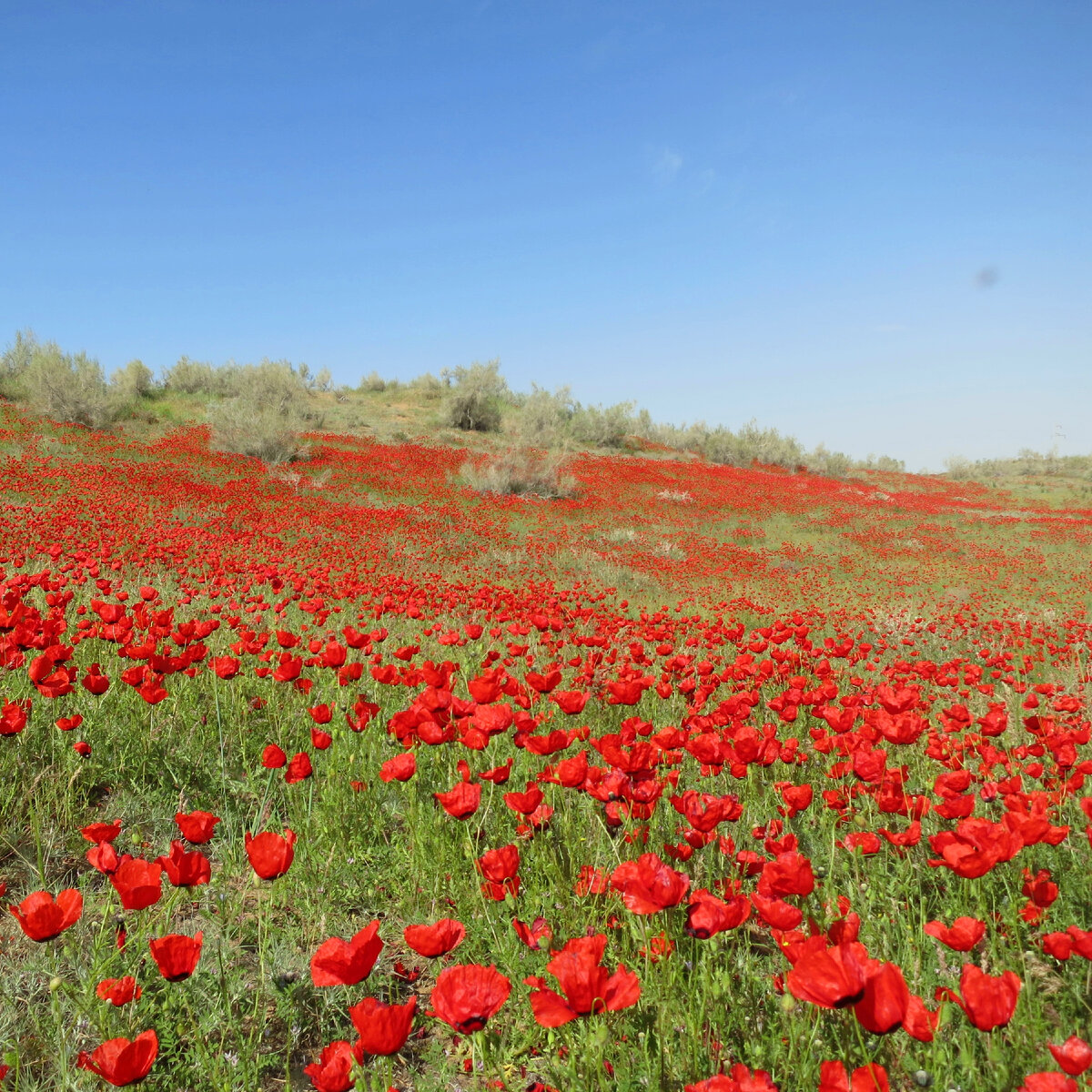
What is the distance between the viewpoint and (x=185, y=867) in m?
1.42

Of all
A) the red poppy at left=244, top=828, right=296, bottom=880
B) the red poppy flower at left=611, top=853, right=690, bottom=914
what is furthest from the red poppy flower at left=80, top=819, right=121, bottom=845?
the red poppy flower at left=611, top=853, right=690, bottom=914

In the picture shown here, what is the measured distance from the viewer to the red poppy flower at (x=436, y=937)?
3.95ft

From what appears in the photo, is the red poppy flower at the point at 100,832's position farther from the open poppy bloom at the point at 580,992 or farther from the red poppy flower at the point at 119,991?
the open poppy bloom at the point at 580,992

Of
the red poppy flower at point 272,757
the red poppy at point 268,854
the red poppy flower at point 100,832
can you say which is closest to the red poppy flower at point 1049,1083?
the red poppy at point 268,854

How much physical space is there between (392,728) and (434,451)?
20164mm

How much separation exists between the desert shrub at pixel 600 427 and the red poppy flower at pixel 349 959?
100 ft

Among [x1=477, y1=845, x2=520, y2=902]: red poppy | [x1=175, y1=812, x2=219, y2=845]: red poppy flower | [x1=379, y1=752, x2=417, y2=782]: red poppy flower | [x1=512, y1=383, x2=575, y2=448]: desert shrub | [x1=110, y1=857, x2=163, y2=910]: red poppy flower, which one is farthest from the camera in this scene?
[x1=512, y1=383, x2=575, y2=448]: desert shrub

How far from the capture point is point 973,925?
127 centimetres

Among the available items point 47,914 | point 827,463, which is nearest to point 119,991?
point 47,914

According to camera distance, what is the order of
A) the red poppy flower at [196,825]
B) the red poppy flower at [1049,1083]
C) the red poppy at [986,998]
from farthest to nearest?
the red poppy flower at [196,825] → the red poppy at [986,998] → the red poppy flower at [1049,1083]

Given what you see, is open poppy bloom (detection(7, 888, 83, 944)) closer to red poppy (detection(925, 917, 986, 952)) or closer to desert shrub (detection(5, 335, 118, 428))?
red poppy (detection(925, 917, 986, 952))

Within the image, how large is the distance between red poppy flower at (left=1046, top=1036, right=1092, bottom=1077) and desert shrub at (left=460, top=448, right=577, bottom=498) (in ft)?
55.3

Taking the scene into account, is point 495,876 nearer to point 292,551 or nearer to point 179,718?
point 179,718

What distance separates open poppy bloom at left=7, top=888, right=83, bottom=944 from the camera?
1.23m
